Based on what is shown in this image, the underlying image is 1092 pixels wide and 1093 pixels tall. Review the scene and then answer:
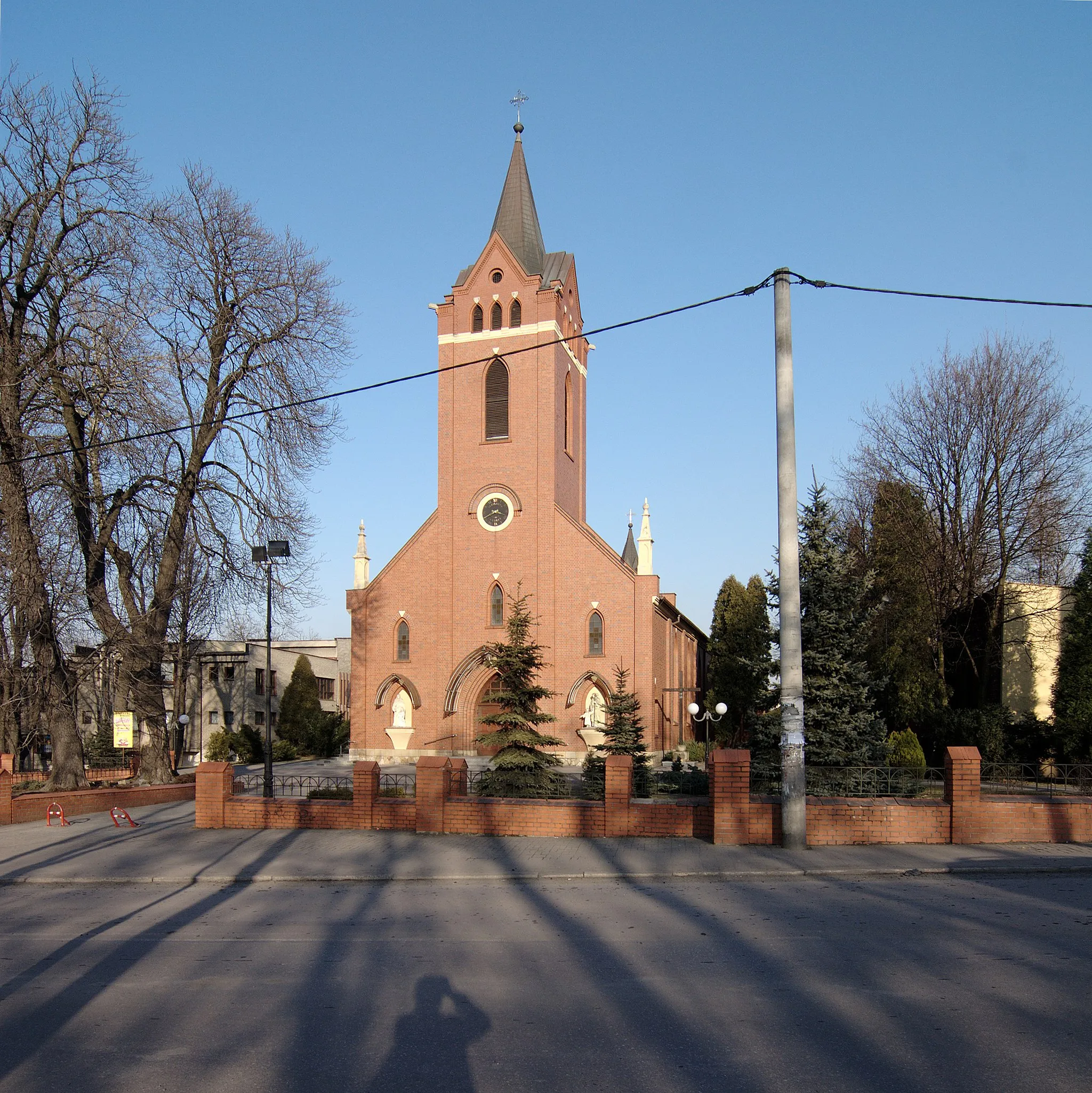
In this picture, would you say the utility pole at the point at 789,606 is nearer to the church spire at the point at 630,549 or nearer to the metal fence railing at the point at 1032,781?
the metal fence railing at the point at 1032,781

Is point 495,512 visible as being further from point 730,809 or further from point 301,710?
point 730,809

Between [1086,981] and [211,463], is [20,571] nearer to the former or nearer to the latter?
[211,463]

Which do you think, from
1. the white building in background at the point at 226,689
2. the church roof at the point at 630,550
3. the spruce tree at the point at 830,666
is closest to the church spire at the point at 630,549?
the church roof at the point at 630,550

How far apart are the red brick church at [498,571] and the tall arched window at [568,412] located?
27cm

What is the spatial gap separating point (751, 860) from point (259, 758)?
30581 millimetres

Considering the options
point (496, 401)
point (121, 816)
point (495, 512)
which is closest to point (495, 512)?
point (495, 512)

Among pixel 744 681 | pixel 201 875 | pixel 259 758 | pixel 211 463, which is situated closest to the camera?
pixel 201 875

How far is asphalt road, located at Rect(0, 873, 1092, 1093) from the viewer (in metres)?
5.85

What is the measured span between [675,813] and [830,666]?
22.3 ft

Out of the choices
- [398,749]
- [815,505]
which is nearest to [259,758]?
[398,749]

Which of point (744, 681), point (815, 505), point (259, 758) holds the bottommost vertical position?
point (259, 758)

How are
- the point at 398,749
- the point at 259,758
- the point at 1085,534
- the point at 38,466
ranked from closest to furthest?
the point at 38,466 → the point at 1085,534 → the point at 398,749 → the point at 259,758

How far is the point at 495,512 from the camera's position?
3659 centimetres

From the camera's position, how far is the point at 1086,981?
746cm
